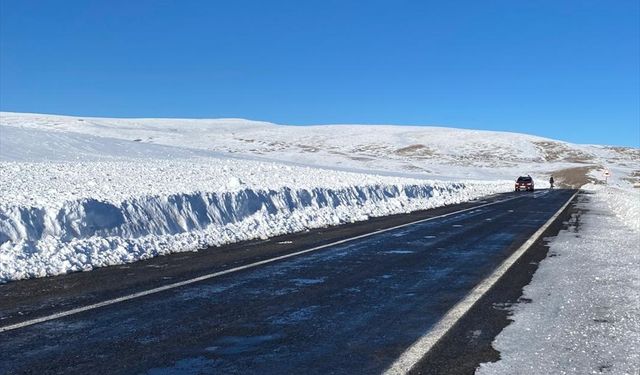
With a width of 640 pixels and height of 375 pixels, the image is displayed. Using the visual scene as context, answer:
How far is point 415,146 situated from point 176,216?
112 metres

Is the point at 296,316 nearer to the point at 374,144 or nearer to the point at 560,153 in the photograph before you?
the point at 374,144

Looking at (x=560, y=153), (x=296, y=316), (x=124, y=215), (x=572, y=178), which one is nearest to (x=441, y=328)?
(x=296, y=316)

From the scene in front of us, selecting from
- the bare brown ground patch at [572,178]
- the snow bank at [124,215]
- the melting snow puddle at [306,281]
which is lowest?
the melting snow puddle at [306,281]

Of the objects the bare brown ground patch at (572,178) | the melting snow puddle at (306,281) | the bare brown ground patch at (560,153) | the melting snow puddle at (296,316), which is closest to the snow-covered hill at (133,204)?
the melting snow puddle at (306,281)

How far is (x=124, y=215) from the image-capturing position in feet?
43.1

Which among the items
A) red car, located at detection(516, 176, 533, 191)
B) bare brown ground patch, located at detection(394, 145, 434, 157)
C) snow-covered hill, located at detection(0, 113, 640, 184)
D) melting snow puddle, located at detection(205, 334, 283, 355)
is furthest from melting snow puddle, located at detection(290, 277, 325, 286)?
bare brown ground patch, located at detection(394, 145, 434, 157)

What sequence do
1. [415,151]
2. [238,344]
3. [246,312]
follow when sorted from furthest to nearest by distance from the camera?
1. [415,151]
2. [246,312]
3. [238,344]

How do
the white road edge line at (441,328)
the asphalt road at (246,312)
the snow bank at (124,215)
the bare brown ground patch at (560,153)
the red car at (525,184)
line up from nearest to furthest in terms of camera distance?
the white road edge line at (441,328) < the asphalt road at (246,312) < the snow bank at (124,215) < the red car at (525,184) < the bare brown ground patch at (560,153)

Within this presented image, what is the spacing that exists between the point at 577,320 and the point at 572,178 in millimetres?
84284

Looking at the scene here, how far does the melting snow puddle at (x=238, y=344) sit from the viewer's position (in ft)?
16.2

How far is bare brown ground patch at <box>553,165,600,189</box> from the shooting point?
253 feet

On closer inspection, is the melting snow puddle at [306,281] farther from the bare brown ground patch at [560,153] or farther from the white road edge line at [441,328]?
the bare brown ground patch at [560,153]

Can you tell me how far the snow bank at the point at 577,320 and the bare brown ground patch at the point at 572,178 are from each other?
227 ft

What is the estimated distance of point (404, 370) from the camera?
4.46 metres
